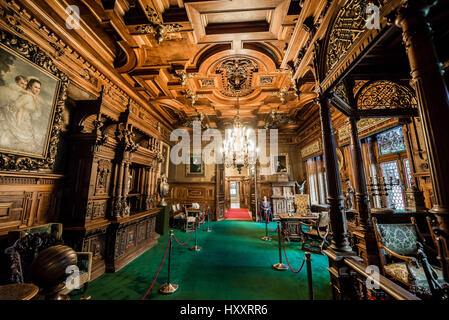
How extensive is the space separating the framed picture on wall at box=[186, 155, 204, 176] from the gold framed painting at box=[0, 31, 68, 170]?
6.61 m

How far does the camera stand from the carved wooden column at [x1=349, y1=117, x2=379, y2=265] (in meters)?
2.84

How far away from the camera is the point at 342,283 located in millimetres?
1948

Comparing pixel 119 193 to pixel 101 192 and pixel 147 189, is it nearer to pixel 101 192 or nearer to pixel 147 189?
pixel 101 192

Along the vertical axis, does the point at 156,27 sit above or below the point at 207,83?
below

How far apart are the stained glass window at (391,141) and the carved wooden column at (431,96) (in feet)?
15.0

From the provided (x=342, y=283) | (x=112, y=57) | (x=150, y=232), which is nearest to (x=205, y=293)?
(x=342, y=283)

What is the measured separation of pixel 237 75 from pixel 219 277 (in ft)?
18.1

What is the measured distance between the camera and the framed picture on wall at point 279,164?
31.0 ft

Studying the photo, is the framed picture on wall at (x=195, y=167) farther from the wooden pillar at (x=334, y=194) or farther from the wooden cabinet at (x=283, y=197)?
the wooden pillar at (x=334, y=194)

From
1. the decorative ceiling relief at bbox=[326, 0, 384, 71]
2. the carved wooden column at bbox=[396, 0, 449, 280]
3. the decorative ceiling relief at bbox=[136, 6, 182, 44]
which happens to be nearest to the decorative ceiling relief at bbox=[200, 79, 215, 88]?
the decorative ceiling relief at bbox=[136, 6, 182, 44]

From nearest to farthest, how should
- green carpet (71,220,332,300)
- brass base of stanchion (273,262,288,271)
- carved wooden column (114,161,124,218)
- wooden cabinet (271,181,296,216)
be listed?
1. green carpet (71,220,332,300)
2. brass base of stanchion (273,262,288,271)
3. carved wooden column (114,161,124,218)
4. wooden cabinet (271,181,296,216)

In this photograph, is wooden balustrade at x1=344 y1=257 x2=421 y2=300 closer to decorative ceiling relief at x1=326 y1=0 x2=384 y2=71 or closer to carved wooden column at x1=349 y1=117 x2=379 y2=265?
carved wooden column at x1=349 y1=117 x2=379 y2=265

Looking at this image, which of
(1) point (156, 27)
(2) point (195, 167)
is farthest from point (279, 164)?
(1) point (156, 27)

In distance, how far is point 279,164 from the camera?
9.53 meters
